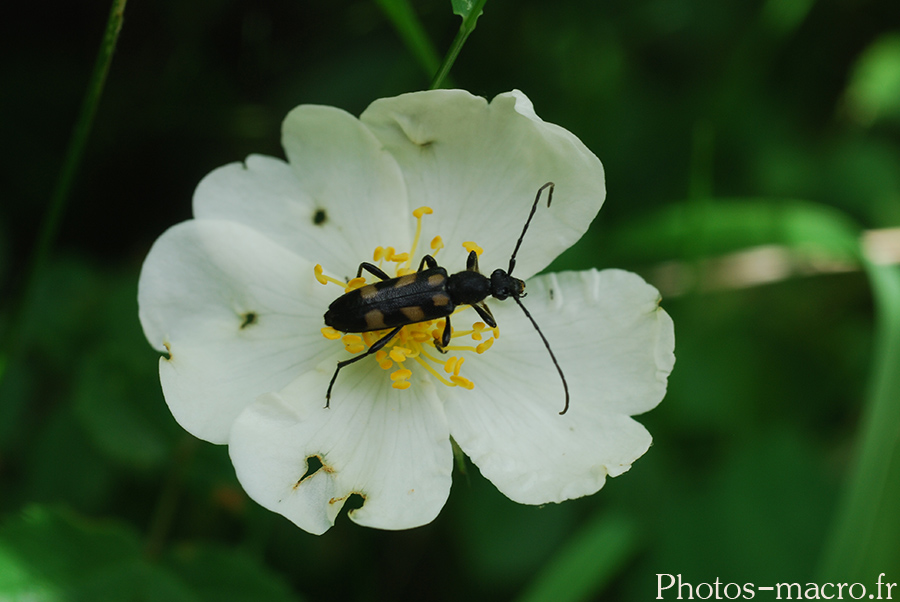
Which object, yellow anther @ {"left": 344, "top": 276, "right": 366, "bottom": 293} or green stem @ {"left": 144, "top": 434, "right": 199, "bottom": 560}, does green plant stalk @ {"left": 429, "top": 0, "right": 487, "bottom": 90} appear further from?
green stem @ {"left": 144, "top": 434, "right": 199, "bottom": 560}

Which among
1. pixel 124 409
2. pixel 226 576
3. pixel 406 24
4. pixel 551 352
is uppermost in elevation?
pixel 406 24

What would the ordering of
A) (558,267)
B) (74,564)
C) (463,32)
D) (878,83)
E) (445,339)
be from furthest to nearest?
1. (878,83)
2. (558,267)
3. (74,564)
4. (445,339)
5. (463,32)

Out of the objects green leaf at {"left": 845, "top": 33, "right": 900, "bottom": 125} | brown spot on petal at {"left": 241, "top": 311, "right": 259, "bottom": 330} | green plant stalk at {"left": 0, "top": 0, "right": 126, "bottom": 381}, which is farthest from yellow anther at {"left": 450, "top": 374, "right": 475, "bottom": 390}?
green leaf at {"left": 845, "top": 33, "right": 900, "bottom": 125}

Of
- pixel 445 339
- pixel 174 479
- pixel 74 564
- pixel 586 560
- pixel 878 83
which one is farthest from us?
pixel 878 83

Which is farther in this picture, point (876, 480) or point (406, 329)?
point (876, 480)

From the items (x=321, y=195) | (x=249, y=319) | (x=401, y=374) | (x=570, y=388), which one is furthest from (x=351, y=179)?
(x=570, y=388)

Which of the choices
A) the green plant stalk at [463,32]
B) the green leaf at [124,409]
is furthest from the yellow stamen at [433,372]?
the green leaf at [124,409]

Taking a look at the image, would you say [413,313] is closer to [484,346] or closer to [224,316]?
[484,346]
